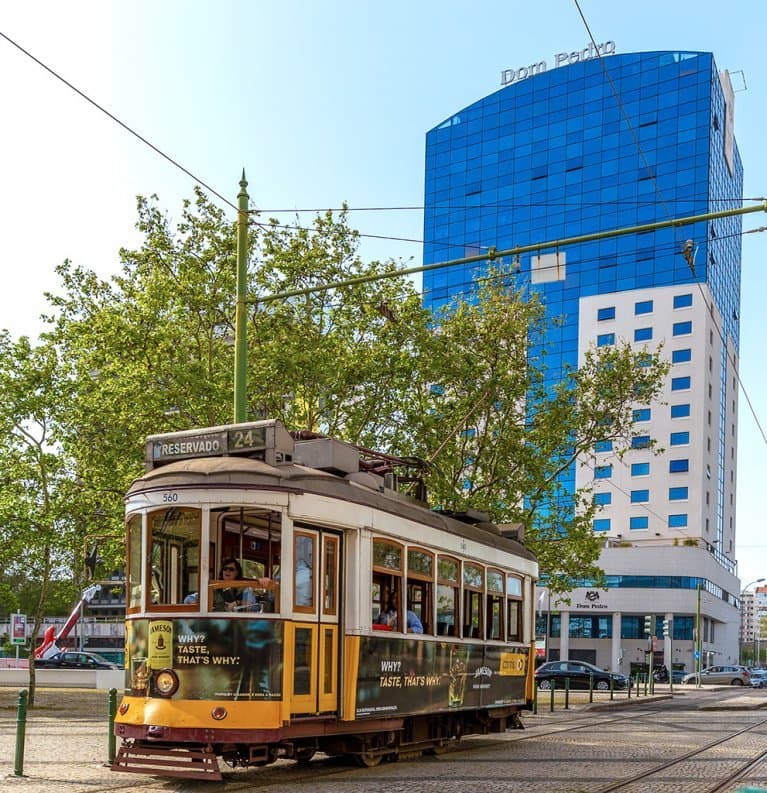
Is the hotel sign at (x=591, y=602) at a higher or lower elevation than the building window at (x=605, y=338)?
lower

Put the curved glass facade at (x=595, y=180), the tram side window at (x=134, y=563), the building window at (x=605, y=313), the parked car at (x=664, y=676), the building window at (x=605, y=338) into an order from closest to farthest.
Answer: the tram side window at (x=134, y=563) < the parked car at (x=664, y=676) < the curved glass facade at (x=595, y=180) < the building window at (x=605, y=338) < the building window at (x=605, y=313)

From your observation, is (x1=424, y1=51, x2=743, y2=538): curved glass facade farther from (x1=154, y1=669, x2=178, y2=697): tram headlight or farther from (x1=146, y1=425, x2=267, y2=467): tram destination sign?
(x1=154, y1=669, x2=178, y2=697): tram headlight

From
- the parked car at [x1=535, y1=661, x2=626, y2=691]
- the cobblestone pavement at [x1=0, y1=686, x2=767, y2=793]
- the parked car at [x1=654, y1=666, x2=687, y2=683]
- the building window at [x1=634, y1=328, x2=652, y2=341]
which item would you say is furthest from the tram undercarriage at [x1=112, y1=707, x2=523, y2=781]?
the building window at [x1=634, y1=328, x2=652, y2=341]

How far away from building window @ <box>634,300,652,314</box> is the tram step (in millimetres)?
80606

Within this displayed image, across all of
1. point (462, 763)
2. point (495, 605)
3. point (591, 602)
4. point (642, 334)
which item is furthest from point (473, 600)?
point (642, 334)

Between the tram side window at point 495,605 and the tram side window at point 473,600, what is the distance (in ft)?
1.01

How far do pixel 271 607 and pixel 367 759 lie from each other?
3016 millimetres

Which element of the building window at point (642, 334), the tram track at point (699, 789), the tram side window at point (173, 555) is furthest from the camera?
the building window at point (642, 334)

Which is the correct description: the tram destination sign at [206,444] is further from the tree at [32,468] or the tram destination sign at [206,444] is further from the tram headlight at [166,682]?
the tree at [32,468]

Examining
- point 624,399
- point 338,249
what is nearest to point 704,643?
point 624,399

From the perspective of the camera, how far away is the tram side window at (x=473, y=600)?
51.1ft

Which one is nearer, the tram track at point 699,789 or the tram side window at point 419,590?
the tram track at point 699,789

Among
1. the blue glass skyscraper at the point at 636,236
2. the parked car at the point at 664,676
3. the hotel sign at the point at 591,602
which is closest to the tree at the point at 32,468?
the parked car at the point at 664,676

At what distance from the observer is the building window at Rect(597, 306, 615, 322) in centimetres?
8975
